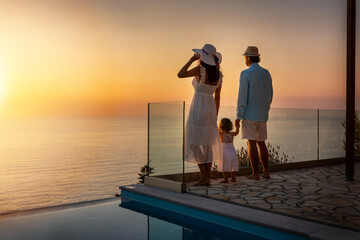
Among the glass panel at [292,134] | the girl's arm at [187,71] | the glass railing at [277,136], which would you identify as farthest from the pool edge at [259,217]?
the glass panel at [292,134]

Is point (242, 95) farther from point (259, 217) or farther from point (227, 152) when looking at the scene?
point (259, 217)

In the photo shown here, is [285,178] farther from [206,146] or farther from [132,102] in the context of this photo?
[132,102]

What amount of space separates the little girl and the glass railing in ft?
0.72

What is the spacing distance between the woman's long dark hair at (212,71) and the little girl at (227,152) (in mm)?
853

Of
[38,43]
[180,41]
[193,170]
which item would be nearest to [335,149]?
[193,170]

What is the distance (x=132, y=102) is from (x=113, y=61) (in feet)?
24.3

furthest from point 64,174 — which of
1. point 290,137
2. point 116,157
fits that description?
point 290,137

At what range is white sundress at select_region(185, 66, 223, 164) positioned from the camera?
5023 millimetres

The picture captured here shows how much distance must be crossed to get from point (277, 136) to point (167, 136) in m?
2.65

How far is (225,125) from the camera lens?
18.7 feet

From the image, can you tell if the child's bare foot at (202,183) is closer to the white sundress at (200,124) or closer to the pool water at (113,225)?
the white sundress at (200,124)

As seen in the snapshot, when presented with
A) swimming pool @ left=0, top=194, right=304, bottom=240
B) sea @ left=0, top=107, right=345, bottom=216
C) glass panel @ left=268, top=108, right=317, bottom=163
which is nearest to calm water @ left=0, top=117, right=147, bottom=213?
sea @ left=0, top=107, right=345, bottom=216

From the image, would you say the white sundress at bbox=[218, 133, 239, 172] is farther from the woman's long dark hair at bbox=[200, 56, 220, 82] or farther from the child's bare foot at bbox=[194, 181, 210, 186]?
the woman's long dark hair at bbox=[200, 56, 220, 82]

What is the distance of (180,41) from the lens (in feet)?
65.6
